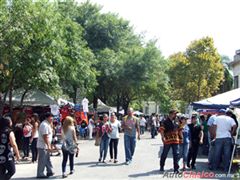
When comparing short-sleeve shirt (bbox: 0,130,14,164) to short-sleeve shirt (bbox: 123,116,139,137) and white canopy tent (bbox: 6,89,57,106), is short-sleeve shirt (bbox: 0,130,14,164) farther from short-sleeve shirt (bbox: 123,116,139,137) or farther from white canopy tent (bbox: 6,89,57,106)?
white canopy tent (bbox: 6,89,57,106)

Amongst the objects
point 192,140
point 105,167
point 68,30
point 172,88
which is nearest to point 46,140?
point 105,167

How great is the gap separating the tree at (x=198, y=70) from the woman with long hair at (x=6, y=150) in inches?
1599

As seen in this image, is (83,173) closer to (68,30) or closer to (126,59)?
(68,30)

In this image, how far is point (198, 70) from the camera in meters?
49.7

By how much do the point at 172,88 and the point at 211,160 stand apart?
42.3 m

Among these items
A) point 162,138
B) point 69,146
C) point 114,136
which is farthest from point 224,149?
point 69,146

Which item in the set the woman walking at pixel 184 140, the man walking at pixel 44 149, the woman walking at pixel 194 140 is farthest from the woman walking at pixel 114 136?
the man walking at pixel 44 149

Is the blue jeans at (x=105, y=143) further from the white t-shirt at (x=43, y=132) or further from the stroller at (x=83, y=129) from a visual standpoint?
the stroller at (x=83, y=129)

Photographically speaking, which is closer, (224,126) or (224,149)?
(224,126)

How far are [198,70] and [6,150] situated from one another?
41.6 metres

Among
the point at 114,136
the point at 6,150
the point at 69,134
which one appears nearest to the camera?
the point at 6,150

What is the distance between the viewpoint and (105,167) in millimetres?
14078

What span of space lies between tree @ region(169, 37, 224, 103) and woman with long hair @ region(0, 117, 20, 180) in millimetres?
40617

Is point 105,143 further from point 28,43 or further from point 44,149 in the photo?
point 28,43
